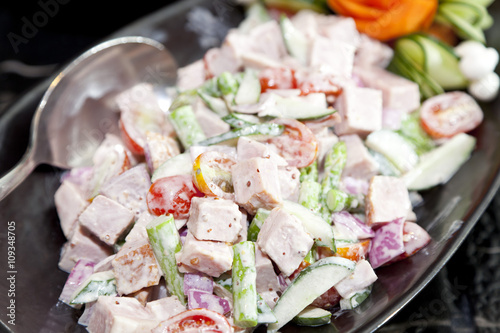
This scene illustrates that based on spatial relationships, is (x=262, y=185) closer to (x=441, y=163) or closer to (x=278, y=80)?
(x=278, y=80)

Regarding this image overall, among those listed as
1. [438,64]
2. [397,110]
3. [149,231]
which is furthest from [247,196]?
[438,64]

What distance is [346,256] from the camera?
2213mm

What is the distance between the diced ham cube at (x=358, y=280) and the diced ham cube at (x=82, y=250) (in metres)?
1.22

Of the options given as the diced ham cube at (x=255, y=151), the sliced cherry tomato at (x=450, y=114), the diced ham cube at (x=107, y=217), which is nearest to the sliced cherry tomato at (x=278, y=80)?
the diced ham cube at (x=255, y=151)

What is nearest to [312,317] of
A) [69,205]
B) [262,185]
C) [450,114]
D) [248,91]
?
[262,185]

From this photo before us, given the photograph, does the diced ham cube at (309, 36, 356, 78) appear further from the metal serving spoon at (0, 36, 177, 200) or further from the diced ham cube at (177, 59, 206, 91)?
the metal serving spoon at (0, 36, 177, 200)

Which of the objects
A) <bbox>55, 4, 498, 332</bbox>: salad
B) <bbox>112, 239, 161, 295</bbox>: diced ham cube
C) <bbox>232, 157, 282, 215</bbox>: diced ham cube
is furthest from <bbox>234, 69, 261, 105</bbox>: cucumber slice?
<bbox>112, 239, 161, 295</bbox>: diced ham cube

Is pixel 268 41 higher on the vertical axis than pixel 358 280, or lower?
higher

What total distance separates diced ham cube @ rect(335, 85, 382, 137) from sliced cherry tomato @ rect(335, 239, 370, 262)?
0.68 meters

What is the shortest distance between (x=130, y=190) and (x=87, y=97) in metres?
1.00

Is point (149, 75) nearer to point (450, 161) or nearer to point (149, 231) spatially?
A: point (149, 231)

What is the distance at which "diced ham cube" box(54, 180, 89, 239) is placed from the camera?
249 centimetres

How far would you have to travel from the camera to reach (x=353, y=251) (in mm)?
2234

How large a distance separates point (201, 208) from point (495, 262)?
191 centimetres
